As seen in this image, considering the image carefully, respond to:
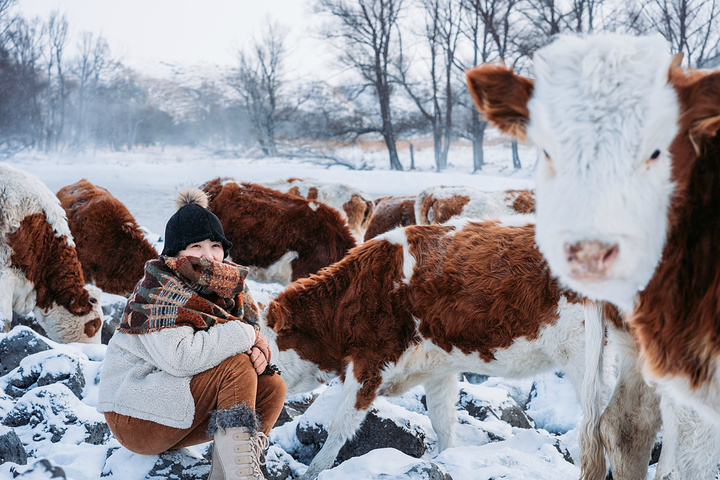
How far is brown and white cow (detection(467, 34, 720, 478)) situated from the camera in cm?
145

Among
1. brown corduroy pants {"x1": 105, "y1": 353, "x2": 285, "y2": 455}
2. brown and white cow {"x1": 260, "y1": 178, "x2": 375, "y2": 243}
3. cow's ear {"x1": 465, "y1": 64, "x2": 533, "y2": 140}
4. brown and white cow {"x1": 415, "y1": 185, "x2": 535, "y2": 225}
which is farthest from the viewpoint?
brown and white cow {"x1": 260, "y1": 178, "x2": 375, "y2": 243}

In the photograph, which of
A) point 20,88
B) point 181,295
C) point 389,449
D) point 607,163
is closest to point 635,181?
point 607,163

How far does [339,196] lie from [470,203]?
8.47 ft

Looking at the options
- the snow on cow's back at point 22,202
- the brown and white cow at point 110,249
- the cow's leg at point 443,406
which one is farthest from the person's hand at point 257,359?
the brown and white cow at point 110,249

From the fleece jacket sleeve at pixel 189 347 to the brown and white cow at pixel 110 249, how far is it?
15.5ft

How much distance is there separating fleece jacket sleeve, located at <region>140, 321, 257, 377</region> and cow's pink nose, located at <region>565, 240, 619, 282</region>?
69.3 inches

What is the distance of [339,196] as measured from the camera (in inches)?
412

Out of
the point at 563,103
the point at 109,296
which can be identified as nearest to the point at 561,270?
the point at 563,103

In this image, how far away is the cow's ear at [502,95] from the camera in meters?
1.72

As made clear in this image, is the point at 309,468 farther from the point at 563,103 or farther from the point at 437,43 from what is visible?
the point at 437,43

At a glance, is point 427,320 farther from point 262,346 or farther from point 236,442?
point 236,442

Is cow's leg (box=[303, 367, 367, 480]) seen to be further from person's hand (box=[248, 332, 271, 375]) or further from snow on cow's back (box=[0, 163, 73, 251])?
snow on cow's back (box=[0, 163, 73, 251])

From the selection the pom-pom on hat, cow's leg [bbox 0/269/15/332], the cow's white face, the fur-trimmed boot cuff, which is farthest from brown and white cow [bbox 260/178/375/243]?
the cow's white face

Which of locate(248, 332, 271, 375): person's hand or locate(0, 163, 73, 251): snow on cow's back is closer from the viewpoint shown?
locate(248, 332, 271, 375): person's hand
